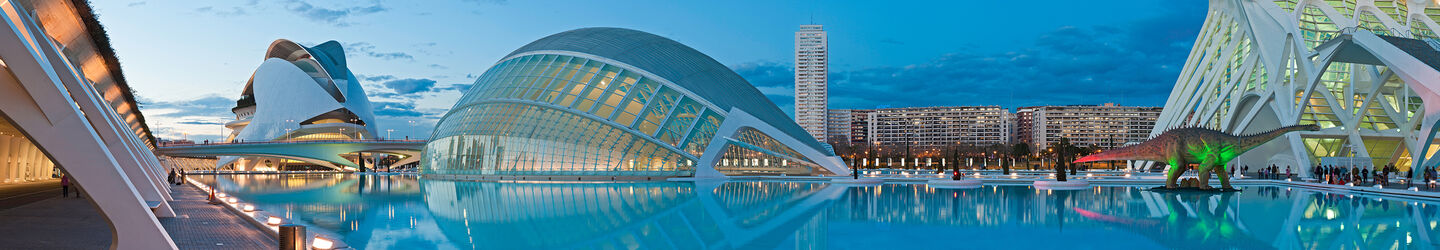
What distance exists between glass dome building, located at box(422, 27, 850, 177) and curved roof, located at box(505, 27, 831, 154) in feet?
0.36

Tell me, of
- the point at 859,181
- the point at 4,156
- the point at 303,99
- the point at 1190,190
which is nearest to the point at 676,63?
the point at 859,181

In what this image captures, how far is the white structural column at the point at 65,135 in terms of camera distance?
7984 mm

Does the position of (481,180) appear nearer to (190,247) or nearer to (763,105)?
(763,105)

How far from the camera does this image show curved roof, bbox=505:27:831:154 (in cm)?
4609

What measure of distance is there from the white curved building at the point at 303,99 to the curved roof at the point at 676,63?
48.5m

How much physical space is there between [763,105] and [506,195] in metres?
23.3

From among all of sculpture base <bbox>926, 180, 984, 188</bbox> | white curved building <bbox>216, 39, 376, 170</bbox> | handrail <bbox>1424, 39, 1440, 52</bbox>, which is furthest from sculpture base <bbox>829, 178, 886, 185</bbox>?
white curved building <bbox>216, 39, 376, 170</bbox>

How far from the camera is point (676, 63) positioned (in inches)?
1879

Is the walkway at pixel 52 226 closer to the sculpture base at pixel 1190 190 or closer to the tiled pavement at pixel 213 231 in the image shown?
the tiled pavement at pixel 213 231

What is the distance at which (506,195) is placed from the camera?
28203 mm

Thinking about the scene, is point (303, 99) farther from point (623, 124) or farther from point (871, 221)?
point (871, 221)

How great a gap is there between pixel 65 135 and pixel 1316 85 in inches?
1906

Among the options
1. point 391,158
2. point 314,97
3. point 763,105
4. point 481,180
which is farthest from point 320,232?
point 391,158

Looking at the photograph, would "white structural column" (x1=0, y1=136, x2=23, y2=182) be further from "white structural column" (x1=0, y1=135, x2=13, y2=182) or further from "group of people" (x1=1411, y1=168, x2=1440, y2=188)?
"group of people" (x1=1411, y1=168, x2=1440, y2=188)
